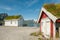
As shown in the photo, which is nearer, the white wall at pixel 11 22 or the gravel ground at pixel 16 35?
the gravel ground at pixel 16 35

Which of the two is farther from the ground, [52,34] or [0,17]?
[0,17]

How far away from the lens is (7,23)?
191ft

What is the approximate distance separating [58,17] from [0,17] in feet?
254

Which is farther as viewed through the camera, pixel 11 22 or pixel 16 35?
pixel 11 22

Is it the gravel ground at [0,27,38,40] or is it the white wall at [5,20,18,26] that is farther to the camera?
the white wall at [5,20,18,26]

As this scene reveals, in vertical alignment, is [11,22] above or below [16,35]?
above

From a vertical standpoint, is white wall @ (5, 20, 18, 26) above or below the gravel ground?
above

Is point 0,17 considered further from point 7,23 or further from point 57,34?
point 57,34

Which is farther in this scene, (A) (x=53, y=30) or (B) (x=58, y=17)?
(A) (x=53, y=30)

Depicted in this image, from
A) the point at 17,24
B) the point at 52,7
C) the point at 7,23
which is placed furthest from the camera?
the point at 7,23

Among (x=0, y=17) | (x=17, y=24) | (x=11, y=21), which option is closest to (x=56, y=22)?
(x=17, y=24)

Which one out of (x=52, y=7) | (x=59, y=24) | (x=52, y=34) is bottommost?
(x=52, y=34)

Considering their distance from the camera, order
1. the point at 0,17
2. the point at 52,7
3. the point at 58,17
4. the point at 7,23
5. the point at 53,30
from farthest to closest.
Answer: the point at 0,17
the point at 7,23
the point at 52,7
the point at 53,30
the point at 58,17

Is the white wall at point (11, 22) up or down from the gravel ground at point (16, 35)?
up
